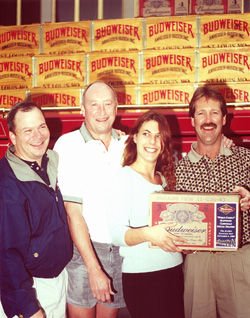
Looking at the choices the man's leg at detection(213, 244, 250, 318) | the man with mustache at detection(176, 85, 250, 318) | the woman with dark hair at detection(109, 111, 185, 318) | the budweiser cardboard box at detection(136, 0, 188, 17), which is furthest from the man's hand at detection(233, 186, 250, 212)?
the budweiser cardboard box at detection(136, 0, 188, 17)

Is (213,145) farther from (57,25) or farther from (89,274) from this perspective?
(57,25)

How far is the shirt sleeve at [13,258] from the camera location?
1.54 meters

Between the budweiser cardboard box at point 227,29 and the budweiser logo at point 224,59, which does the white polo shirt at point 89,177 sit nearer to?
the budweiser logo at point 224,59

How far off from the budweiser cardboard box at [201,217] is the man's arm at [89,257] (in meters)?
0.33

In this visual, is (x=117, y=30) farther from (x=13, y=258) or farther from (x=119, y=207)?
(x=13, y=258)

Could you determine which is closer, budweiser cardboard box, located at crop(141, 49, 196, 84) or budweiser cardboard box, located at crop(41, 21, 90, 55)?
budweiser cardboard box, located at crop(141, 49, 196, 84)

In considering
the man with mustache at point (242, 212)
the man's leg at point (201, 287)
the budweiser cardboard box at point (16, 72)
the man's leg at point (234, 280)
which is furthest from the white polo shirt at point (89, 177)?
the budweiser cardboard box at point (16, 72)

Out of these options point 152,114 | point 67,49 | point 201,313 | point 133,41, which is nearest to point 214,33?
point 133,41

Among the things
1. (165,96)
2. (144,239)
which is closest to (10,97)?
(165,96)

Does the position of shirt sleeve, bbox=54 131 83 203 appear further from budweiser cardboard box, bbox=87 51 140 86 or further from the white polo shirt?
budweiser cardboard box, bbox=87 51 140 86

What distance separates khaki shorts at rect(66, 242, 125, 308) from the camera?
1.92 meters

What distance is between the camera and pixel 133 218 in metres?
1.71

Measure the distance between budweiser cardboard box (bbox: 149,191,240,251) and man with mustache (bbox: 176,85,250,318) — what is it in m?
0.23

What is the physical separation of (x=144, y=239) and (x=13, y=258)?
0.59 m
